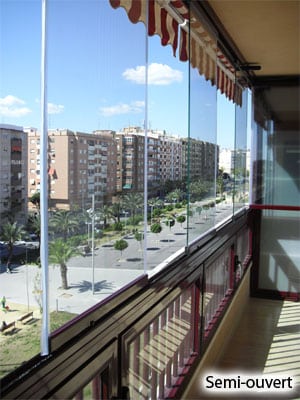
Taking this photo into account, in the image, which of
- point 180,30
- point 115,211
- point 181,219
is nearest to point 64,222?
point 115,211

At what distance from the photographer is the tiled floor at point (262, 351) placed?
9.88 feet

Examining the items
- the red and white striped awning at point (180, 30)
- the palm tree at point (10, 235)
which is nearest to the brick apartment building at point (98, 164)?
the palm tree at point (10, 235)

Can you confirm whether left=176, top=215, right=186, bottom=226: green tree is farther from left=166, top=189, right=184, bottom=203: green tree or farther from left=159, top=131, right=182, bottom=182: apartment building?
left=159, top=131, right=182, bottom=182: apartment building

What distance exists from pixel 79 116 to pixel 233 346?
3.16m

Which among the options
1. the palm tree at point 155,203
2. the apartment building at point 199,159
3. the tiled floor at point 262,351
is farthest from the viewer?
the tiled floor at point 262,351

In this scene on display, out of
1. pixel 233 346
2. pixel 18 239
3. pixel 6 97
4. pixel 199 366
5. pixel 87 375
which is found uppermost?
pixel 6 97

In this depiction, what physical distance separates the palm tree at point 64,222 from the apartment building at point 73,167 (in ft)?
0.08

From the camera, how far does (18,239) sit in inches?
41.2

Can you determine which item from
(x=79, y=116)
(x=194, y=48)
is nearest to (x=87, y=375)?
→ (x=79, y=116)

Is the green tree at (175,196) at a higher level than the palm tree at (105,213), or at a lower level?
higher

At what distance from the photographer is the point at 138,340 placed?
1.74 metres

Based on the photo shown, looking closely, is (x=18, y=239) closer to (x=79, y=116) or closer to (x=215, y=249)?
(x=79, y=116)

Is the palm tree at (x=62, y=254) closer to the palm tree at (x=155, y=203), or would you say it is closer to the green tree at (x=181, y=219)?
the palm tree at (x=155, y=203)

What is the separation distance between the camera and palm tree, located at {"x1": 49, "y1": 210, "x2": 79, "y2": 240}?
1194 mm
